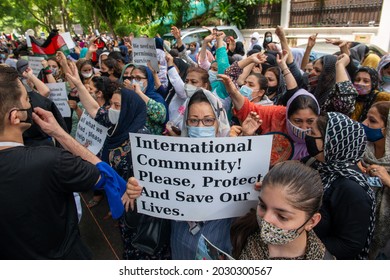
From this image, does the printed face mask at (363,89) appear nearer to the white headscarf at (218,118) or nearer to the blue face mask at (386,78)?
the blue face mask at (386,78)

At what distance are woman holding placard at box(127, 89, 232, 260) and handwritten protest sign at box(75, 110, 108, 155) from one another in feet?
4.26

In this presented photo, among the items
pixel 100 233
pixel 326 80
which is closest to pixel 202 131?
pixel 100 233

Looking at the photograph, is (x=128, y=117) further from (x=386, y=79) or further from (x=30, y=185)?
(x=386, y=79)

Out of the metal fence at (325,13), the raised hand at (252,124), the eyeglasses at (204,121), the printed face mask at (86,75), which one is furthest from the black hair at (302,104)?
the metal fence at (325,13)

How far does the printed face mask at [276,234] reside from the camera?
4.25ft

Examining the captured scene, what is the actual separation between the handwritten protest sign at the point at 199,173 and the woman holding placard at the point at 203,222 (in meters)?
0.10

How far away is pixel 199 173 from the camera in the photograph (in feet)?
5.33

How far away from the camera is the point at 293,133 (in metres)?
2.42

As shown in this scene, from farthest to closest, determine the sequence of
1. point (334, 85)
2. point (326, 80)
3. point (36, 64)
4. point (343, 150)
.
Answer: point (36, 64), point (326, 80), point (334, 85), point (343, 150)

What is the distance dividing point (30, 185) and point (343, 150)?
5.42ft

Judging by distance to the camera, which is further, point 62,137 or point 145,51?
point 145,51

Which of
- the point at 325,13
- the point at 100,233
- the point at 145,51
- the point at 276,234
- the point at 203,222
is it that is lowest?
the point at 100,233

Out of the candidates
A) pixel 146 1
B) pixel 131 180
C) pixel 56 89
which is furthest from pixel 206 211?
pixel 146 1

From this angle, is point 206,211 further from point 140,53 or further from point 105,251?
point 140,53
